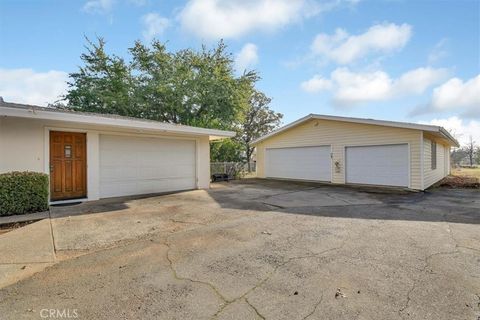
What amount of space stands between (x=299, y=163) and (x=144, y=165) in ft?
28.1

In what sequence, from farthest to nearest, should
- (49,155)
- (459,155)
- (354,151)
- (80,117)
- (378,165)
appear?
1. (459,155)
2. (354,151)
3. (378,165)
4. (49,155)
5. (80,117)

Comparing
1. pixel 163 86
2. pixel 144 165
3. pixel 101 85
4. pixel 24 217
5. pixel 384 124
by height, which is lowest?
pixel 24 217

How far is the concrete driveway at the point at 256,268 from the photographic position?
2.25 meters

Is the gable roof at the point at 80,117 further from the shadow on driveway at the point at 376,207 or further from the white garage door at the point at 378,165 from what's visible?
the white garage door at the point at 378,165

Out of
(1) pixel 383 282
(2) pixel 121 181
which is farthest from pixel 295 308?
(2) pixel 121 181

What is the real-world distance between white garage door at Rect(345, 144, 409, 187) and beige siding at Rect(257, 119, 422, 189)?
235 mm

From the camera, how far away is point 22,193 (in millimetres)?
5719

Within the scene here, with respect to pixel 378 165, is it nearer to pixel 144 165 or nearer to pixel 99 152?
pixel 144 165

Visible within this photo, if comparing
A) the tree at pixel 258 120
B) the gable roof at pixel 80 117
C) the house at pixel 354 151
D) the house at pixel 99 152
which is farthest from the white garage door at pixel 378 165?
the tree at pixel 258 120

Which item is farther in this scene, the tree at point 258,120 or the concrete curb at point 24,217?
the tree at point 258,120

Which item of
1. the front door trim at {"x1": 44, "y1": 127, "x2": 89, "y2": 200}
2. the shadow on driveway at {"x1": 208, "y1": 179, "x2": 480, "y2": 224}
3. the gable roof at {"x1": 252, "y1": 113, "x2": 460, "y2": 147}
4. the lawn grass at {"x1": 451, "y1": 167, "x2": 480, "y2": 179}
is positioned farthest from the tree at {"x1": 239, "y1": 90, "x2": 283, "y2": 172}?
the front door trim at {"x1": 44, "y1": 127, "x2": 89, "y2": 200}

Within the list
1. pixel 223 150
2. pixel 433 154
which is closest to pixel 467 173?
pixel 433 154

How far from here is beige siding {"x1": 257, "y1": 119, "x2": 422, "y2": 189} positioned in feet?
33.3

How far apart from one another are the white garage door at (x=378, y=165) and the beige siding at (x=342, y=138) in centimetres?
24
